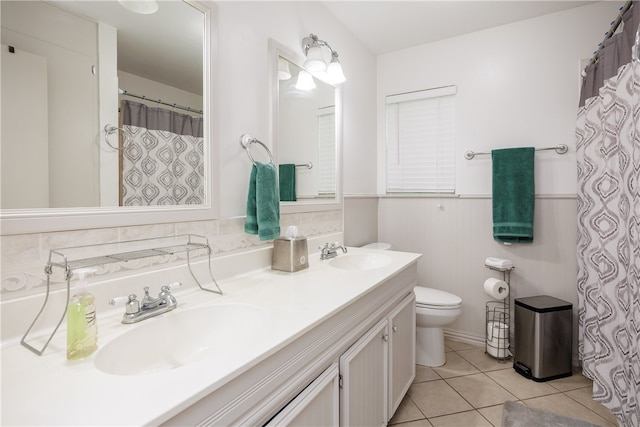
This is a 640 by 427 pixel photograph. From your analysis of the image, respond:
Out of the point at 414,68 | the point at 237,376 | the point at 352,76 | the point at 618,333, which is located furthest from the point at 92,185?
the point at 414,68

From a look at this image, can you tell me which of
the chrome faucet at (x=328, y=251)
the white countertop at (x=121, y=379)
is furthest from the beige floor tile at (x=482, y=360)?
the white countertop at (x=121, y=379)

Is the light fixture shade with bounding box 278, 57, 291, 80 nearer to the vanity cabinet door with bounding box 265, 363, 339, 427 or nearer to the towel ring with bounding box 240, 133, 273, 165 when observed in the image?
the towel ring with bounding box 240, 133, 273, 165

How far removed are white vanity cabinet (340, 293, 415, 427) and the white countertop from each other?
0.31 m

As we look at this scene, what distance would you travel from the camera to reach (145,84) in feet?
3.42

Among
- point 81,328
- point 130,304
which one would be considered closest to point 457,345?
point 130,304

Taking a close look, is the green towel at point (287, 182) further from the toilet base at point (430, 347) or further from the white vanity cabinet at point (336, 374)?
the toilet base at point (430, 347)

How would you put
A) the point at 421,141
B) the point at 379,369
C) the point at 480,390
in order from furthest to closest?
the point at 421,141 → the point at 480,390 → the point at 379,369

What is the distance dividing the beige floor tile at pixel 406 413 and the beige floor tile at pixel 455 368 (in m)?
0.40

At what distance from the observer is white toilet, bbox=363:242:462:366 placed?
2014mm

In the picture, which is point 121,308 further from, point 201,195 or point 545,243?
point 545,243

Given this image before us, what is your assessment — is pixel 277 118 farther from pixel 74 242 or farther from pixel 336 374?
pixel 336 374

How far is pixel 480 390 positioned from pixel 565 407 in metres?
0.42

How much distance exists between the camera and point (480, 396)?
5.95 ft

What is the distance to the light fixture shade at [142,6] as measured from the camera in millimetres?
988
